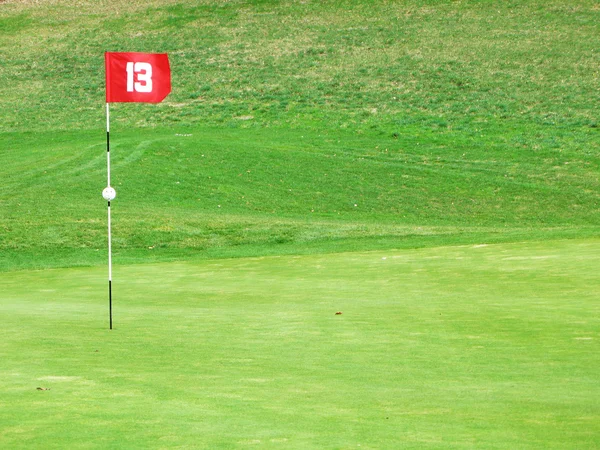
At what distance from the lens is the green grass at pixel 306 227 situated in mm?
6492

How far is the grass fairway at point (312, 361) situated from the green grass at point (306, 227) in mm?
39

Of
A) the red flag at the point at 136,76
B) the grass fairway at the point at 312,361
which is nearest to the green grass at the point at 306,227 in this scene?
the grass fairway at the point at 312,361

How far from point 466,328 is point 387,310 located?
1.60 meters

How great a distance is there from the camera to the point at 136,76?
1243 cm

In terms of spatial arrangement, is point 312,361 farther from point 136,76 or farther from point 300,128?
point 300,128

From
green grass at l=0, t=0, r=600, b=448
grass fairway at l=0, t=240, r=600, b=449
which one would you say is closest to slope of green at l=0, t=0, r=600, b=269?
green grass at l=0, t=0, r=600, b=448

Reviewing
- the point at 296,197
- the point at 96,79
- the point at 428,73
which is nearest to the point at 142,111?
the point at 96,79

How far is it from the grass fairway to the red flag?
2635mm

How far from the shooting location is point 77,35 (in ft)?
183

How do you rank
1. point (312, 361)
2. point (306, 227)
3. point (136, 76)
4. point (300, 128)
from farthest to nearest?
point (300, 128), point (306, 227), point (136, 76), point (312, 361)

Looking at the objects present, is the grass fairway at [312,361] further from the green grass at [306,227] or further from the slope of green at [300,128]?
the slope of green at [300,128]

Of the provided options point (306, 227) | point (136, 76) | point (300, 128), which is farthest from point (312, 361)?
point (300, 128)

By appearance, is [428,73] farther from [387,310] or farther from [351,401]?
[351,401]

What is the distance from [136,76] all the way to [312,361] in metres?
5.70
